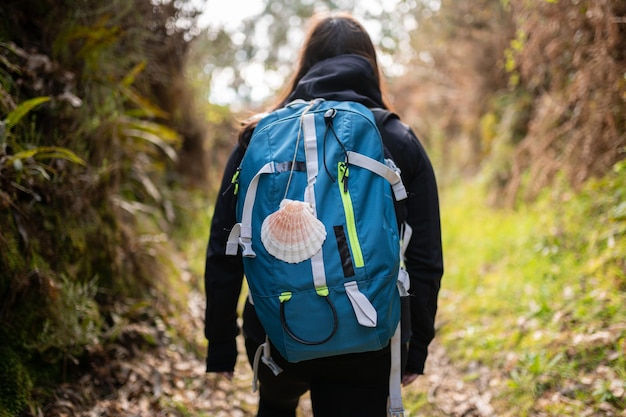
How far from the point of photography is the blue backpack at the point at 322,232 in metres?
1.62

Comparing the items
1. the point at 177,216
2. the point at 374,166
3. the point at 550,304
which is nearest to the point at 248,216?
the point at 374,166

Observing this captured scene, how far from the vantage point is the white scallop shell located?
5.35 ft

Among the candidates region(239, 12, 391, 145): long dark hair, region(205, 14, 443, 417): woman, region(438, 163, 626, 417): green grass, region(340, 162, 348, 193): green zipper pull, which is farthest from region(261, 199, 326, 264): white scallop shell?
region(438, 163, 626, 417): green grass

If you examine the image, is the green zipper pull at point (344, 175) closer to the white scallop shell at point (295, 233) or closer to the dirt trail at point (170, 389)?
the white scallop shell at point (295, 233)

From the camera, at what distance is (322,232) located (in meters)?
1.65

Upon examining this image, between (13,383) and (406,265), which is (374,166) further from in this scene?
(13,383)

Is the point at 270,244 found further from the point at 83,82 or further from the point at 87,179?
the point at 83,82

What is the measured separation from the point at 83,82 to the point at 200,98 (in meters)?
3.28

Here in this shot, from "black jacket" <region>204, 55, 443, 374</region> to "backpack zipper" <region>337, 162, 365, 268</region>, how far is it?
271mm

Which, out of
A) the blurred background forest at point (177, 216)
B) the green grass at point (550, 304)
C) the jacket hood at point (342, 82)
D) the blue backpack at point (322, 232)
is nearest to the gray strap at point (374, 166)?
the blue backpack at point (322, 232)

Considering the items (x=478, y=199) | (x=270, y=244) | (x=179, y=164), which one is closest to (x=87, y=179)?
(x=270, y=244)

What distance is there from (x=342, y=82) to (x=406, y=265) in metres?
0.77

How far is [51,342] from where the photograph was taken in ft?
9.02

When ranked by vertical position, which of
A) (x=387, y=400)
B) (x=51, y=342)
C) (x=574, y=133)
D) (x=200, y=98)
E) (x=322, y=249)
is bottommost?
(x=387, y=400)
